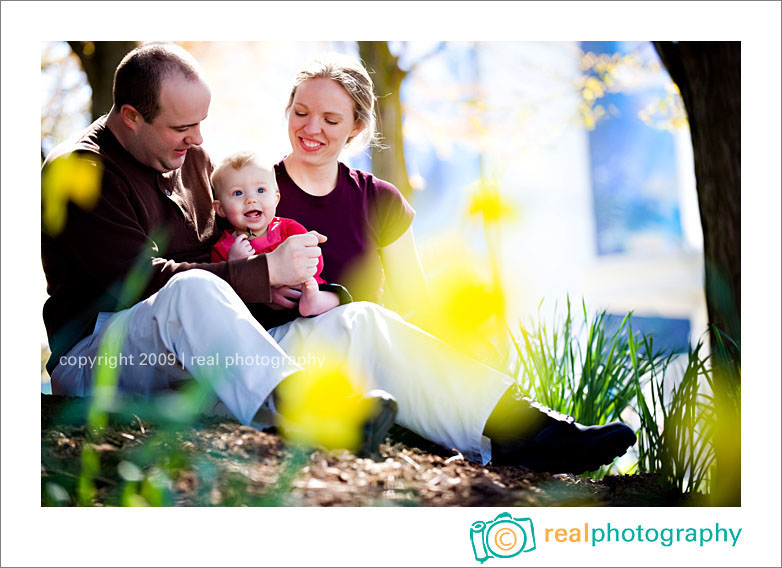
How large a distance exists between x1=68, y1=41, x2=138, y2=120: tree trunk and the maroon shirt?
853 millimetres

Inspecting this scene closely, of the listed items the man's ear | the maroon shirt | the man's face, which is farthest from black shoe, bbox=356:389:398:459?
the man's ear

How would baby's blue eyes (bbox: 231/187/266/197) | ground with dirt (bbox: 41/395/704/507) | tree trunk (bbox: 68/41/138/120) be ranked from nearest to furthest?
1. ground with dirt (bbox: 41/395/704/507)
2. baby's blue eyes (bbox: 231/187/266/197)
3. tree trunk (bbox: 68/41/138/120)

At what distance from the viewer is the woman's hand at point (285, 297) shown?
2637 mm

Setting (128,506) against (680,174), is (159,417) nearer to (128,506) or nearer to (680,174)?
(128,506)

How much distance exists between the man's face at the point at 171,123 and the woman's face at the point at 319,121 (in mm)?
364

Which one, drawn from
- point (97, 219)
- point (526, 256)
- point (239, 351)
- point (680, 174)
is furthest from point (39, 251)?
point (680, 174)

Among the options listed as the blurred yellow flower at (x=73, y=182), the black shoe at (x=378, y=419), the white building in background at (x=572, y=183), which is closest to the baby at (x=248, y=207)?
the blurred yellow flower at (x=73, y=182)

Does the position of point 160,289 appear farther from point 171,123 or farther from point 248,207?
point 171,123

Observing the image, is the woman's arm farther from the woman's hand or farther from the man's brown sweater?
the man's brown sweater

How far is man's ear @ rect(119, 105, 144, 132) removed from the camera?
263 centimetres

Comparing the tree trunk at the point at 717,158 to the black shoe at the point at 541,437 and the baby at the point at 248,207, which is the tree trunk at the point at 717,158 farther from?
the baby at the point at 248,207

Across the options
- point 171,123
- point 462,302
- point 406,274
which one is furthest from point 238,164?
point 462,302

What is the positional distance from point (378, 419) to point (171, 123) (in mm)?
1328

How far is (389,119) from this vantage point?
3664mm
